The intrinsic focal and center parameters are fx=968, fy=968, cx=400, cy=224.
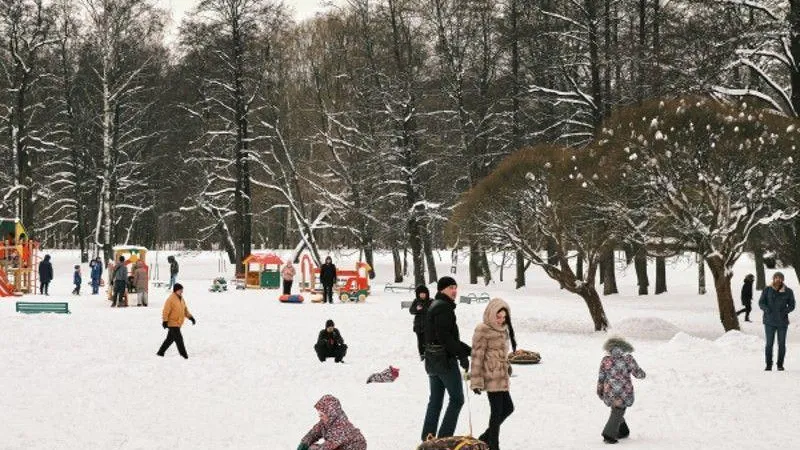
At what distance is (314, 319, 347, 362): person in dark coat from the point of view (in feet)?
57.0

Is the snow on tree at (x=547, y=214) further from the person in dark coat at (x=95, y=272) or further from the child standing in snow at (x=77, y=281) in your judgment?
the child standing in snow at (x=77, y=281)

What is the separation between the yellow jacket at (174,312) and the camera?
18.0 m

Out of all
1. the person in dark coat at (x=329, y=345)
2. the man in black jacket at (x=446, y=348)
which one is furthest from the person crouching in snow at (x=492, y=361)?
the person in dark coat at (x=329, y=345)

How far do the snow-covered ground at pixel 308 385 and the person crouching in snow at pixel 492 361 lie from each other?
40.3 inches

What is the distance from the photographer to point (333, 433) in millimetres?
9125

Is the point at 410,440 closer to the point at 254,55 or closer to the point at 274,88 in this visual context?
the point at 254,55

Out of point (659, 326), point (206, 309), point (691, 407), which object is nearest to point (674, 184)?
point (659, 326)

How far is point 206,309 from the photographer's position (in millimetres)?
27500

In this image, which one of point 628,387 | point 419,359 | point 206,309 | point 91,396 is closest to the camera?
point 628,387

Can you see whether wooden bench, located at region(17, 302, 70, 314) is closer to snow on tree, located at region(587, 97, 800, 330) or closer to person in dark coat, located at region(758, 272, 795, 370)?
snow on tree, located at region(587, 97, 800, 330)

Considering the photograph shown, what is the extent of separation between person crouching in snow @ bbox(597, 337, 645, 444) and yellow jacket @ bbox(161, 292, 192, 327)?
32.5ft

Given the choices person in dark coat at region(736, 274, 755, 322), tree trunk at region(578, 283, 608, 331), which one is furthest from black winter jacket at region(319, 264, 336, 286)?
person in dark coat at region(736, 274, 755, 322)

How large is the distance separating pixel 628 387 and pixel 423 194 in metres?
30.5

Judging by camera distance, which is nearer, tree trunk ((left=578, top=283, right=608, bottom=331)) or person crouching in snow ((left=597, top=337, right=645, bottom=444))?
person crouching in snow ((left=597, top=337, right=645, bottom=444))
